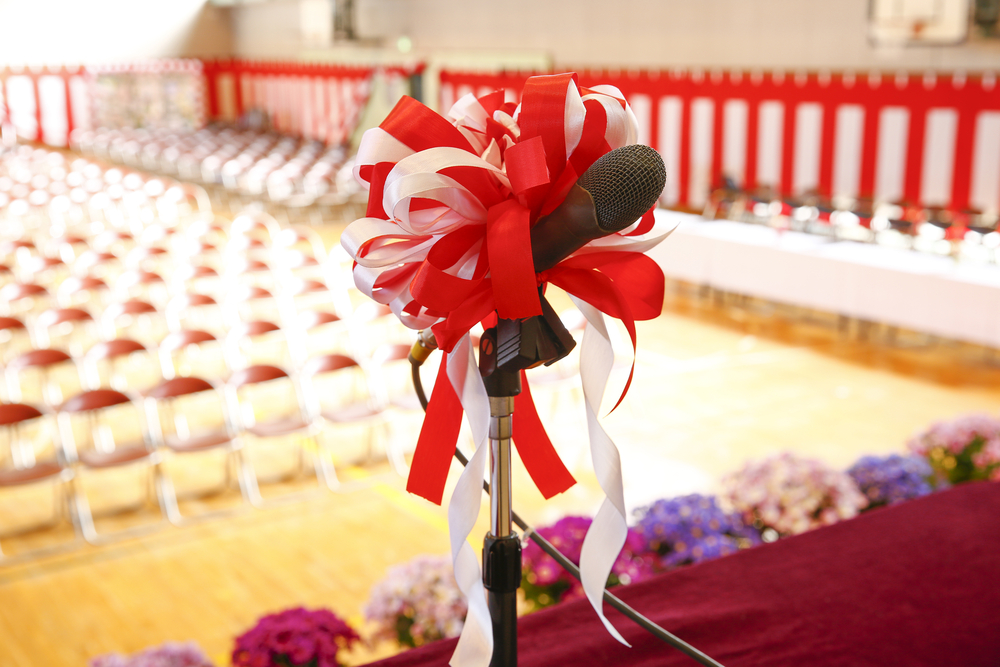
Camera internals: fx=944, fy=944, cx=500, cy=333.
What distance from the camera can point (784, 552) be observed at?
7.57 feet

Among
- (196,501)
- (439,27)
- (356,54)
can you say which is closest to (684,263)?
(196,501)

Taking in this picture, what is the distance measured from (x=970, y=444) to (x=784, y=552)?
168 cm

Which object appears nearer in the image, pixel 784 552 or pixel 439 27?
pixel 784 552

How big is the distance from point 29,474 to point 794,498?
13.1 feet

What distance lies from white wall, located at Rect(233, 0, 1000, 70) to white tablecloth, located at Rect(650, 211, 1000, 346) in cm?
271

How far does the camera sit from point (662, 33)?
14188mm

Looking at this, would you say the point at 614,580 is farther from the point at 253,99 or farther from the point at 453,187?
the point at 253,99

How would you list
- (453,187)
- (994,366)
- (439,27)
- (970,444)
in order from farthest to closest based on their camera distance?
(439,27) → (994,366) → (970,444) → (453,187)

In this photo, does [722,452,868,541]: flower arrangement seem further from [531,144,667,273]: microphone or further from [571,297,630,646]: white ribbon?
[531,144,667,273]: microphone

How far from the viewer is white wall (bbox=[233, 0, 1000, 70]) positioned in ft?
37.3

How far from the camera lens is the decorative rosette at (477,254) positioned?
1.11 metres

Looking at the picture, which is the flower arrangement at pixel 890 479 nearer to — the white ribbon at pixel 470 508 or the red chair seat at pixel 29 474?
the white ribbon at pixel 470 508

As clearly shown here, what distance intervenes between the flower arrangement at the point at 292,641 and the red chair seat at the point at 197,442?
3.22 meters

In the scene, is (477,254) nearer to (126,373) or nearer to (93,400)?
(93,400)
